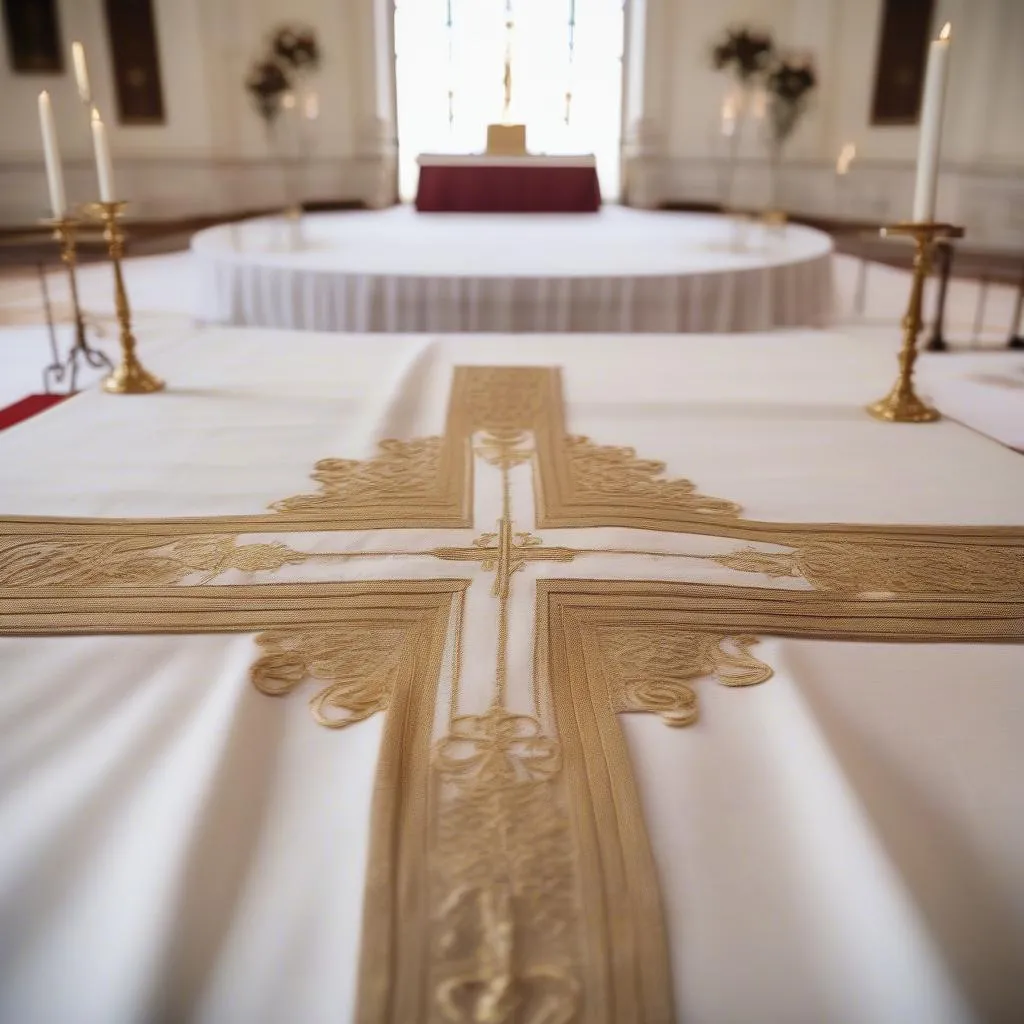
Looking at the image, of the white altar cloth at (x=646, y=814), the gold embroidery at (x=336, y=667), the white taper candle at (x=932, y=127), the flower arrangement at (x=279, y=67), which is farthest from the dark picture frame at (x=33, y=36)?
the gold embroidery at (x=336, y=667)

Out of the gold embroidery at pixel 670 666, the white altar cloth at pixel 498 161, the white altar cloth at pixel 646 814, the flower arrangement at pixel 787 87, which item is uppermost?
the flower arrangement at pixel 787 87

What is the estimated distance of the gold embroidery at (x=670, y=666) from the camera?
3.09ft

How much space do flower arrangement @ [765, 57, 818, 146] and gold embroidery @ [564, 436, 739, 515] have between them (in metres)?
7.72

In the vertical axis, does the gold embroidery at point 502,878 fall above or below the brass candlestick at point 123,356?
below

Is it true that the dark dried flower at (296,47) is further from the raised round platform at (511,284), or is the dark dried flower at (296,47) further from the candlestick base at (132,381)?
the candlestick base at (132,381)

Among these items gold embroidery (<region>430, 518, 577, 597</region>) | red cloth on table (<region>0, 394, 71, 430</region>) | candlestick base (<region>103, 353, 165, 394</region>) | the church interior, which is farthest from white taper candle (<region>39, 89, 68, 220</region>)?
red cloth on table (<region>0, 394, 71, 430</region>)

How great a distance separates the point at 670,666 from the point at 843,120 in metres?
11.1

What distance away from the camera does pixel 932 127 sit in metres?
1.90

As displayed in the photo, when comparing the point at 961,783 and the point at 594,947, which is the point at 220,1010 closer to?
the point at 594,947

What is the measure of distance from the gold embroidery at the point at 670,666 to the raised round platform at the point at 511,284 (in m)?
4.13

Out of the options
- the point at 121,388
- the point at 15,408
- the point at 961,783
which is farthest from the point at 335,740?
the point at 15,408

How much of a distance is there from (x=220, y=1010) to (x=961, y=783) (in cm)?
64

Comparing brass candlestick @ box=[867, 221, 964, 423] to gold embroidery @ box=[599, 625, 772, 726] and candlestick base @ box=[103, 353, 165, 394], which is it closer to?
gold embroidery @ box=[599, 625, 772, 726]

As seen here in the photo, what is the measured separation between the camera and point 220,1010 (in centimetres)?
64
